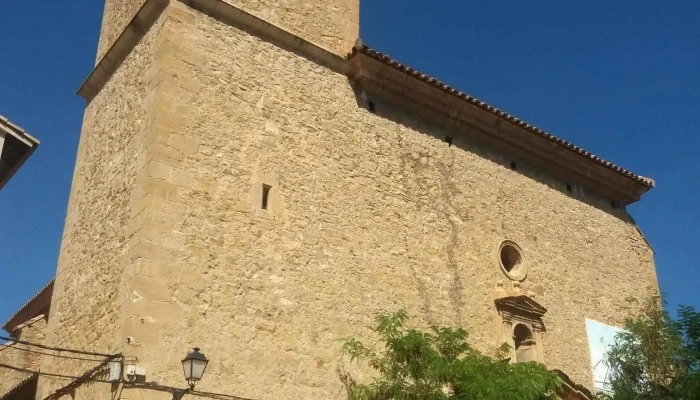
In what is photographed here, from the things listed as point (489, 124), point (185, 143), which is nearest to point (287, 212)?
point (185, 143)

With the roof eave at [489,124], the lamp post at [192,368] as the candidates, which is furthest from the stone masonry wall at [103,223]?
the roof eave at [489,124]

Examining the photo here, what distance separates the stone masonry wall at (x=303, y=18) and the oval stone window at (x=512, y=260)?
13.0 ft

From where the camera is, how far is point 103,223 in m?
9.41

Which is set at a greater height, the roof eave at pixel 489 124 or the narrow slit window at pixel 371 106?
the roof eave at pixel 489 124

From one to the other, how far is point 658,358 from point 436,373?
4.38 metres

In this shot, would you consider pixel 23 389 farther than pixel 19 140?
Yes

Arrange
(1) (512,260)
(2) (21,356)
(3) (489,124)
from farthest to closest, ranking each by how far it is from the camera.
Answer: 1. (3) (489,124)
2. (2) (21,356)
3. (1) (512,260)

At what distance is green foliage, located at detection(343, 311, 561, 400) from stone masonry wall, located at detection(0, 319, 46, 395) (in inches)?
212

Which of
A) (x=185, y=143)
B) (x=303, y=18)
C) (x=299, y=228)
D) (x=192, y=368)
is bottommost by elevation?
(x=192, y=368)

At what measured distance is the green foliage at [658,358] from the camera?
1069cm

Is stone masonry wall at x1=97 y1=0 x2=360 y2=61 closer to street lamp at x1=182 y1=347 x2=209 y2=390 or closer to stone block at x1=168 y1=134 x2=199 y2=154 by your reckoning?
stone block at x1=168 y1=134 x2=199 y2=154

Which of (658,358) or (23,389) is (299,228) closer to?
(23,389)

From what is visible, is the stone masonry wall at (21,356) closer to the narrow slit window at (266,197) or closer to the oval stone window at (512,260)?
the narrow slit window at (266,197)

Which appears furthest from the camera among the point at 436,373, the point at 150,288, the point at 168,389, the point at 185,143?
the point at 185,143
